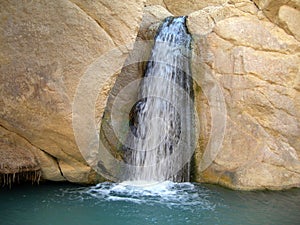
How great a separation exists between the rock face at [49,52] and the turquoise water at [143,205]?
87 cm

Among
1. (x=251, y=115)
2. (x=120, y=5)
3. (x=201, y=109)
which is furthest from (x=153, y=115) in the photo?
(x=120, y=5)

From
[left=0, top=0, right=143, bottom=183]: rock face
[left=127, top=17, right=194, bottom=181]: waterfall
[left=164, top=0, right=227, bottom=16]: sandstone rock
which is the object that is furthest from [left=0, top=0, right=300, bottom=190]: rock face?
[left=164, top=0, right=227, bottom=16]: sandstone rock

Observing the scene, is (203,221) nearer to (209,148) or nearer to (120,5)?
(209,148)

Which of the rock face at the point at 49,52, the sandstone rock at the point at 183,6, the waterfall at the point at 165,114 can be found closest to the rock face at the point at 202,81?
the rock face at the point at 49,52

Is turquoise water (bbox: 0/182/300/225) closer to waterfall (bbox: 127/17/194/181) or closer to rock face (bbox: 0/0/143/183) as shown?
waterfall (bbox: 127/17/194/181)

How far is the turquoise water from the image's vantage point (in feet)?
13.4

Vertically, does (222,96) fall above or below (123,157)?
above

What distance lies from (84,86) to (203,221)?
2.34 meters

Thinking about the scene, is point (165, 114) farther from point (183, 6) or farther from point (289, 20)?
point (183, 6)

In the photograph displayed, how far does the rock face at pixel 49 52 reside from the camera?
15.1 feet

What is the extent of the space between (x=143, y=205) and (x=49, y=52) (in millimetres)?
2404

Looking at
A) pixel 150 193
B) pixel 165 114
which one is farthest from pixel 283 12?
pixel 150 193

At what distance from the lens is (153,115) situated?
6043 mm

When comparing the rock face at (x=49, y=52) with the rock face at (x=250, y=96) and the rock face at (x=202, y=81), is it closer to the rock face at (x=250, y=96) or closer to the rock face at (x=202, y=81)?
the rock face at (x=202, y=81)
